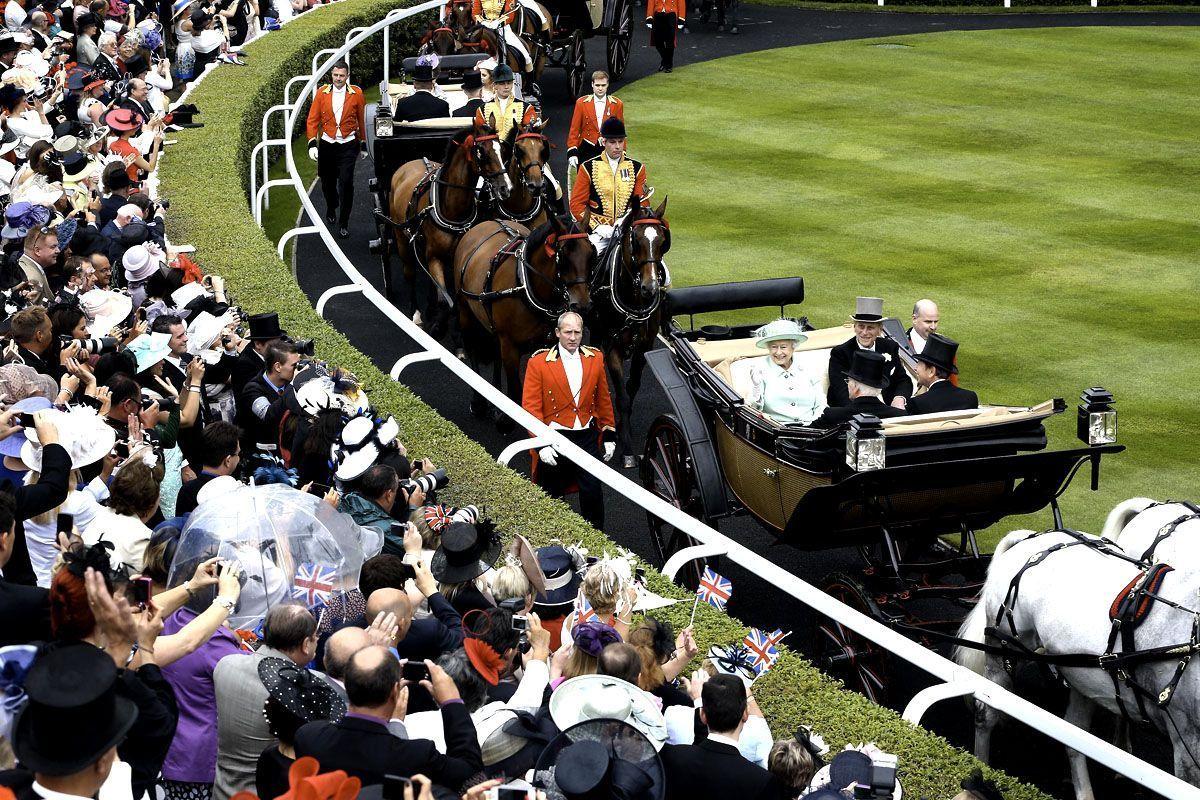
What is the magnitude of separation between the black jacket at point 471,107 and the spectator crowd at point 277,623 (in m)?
7.58

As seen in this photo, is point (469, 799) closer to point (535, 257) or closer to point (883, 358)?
point (883, 358)

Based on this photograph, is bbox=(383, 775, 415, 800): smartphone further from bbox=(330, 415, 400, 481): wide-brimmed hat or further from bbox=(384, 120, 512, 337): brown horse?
bbox=(384, 120, 512, 337): brown horse

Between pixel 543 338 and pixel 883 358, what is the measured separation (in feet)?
12.3

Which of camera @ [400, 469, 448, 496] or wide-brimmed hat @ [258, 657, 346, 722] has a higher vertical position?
wide-brimmed hat @ [258, 657, 346, 722]

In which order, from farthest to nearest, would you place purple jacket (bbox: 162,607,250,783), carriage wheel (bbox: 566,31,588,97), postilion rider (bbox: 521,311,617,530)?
carriage wheel (bbox: 566,31,588,97) < postilion rider (bbox: 521,311,617,530) < purple jacket (bbox: 162,607,250,783)

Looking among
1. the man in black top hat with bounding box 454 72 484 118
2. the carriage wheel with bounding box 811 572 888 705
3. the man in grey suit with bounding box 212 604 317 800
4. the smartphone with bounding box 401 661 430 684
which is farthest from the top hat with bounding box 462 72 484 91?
the man in grey suit with bounding box 212 604 317 800

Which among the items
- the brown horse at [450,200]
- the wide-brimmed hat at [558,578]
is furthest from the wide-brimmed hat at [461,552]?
the brown horse at [450,200]

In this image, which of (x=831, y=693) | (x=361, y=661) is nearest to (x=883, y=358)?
(x=831, y=693)

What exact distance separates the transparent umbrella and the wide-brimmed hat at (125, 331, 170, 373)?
7.72 ft

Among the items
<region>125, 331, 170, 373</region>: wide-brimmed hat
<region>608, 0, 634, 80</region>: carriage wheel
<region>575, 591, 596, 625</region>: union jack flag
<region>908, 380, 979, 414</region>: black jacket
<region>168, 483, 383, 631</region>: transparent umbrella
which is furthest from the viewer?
<region>608, 0, 634, 80</region>: carriage wheel

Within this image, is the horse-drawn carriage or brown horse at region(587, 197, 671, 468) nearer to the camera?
the horse-drawn carriage

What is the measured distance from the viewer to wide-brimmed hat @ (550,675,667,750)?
4.46 metres

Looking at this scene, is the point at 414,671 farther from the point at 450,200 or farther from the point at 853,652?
the point at 450,200

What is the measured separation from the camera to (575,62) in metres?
22.5
